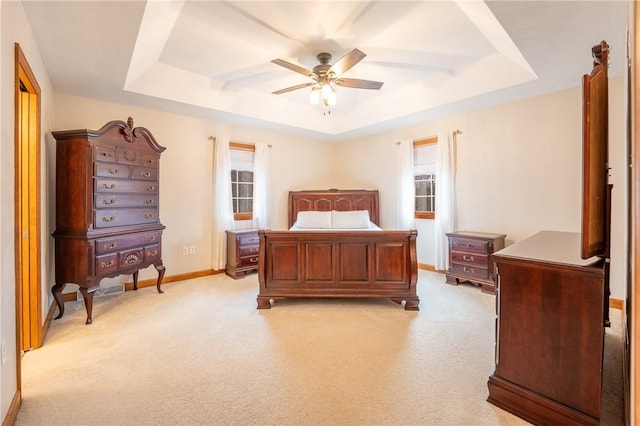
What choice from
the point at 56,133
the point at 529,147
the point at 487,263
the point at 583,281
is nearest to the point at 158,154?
the point at 56,133

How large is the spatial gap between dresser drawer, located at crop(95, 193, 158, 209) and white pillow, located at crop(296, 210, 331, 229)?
2294 mm

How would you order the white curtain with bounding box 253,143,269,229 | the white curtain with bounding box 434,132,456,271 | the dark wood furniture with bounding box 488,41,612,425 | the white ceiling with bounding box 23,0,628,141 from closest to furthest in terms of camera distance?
the dark wood furniture with bounding box 488,41,612,425 → the white ceiling with bounding box 23,0,628,141 → the white curtain with bounding box 434,132,456,271 → the white curtain with bounding box 253,143,269,229

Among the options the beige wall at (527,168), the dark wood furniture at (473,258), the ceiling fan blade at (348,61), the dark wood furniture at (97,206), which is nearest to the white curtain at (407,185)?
the beige wall at (527,168)

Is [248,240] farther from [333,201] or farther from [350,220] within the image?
[333,201]

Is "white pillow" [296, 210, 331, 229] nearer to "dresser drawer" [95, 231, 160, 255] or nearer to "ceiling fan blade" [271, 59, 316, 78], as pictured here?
"dresser drawer" [95, 231, 160, 255]

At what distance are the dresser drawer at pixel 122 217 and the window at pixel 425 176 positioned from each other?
4088mm

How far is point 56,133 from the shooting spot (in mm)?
3062

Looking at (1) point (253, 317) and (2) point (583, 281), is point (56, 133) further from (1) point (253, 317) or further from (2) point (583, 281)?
(2) point (583, 281)

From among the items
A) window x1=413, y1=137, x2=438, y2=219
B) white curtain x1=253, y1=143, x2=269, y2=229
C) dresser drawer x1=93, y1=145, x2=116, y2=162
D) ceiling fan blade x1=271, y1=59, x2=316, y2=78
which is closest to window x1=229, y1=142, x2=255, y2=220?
white curtain x1=253, y1=143, x2=269, y2=229

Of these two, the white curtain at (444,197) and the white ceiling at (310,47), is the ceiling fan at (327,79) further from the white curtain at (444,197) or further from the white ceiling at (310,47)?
the white curtain at (444,197)

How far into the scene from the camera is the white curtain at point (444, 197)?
15.3 feet

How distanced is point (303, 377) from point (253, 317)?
1.23 metres

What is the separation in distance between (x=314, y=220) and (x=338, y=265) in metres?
1.88

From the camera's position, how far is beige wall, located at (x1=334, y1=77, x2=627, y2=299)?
10.9 feet
